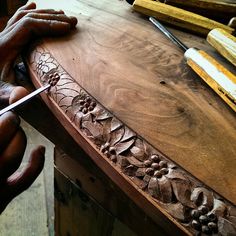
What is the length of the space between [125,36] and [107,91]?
24 centimetres

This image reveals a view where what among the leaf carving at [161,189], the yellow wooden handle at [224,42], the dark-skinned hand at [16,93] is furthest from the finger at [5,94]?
the yellow wooden handle at [224,42]

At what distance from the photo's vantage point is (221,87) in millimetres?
540

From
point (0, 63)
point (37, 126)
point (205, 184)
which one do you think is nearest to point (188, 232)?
point (205, 184)

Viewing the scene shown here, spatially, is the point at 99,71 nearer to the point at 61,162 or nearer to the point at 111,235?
Answer: the point at 61,162

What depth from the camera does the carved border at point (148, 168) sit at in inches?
14.9

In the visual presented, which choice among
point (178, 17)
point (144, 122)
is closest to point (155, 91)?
point (144, 122)

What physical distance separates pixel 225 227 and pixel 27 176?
32cm

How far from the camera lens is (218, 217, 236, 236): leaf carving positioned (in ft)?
1.21

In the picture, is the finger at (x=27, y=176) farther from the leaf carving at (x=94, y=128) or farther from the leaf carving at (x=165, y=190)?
the leaf carving at (x=165, y=190)

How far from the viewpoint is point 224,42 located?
663mm

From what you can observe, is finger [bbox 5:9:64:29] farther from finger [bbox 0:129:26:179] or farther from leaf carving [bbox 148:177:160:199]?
leaf carving [bbox 148:177:160:199]

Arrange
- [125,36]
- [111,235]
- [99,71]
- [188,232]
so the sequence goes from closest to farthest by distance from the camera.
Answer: [188,232]
[99,71]
[125,36]
[111,235]

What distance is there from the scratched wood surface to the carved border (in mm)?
14

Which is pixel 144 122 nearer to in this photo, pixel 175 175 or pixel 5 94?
pixel 175 175
